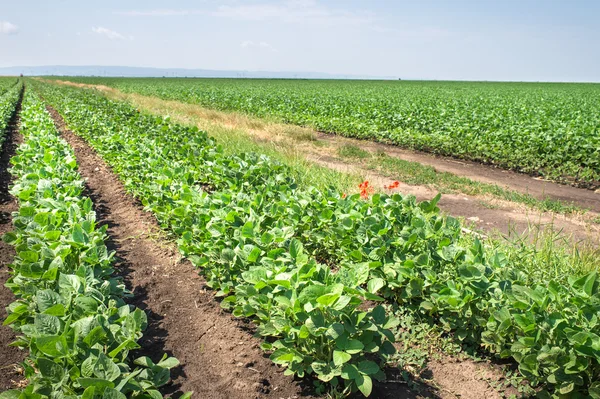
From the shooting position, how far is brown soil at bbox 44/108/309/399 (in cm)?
308

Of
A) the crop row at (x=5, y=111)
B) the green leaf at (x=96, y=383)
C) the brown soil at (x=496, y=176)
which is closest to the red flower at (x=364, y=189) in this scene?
the brown soil at (x=496, y=176)

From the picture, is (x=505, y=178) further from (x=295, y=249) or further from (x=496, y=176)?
(x=295, y=249)

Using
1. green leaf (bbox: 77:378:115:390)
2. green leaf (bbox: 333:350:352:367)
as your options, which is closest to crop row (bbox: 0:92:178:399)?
green leaf (bbox: 77:378:115:390)

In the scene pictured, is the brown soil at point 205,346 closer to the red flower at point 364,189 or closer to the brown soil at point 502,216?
the red flower at point 364,189

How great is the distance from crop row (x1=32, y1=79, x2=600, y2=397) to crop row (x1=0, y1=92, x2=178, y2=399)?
0.80 m

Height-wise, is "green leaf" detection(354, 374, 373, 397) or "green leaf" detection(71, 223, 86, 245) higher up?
"green leaf" detection(71, 223, 86, 245)

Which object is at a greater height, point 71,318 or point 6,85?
point 6,85

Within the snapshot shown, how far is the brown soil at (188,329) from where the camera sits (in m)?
3.08

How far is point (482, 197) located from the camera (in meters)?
8.38

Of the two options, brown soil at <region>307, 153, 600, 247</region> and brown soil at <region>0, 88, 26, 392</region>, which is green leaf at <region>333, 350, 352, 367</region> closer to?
brown soil at <region>0, 88, 26, 392</region>

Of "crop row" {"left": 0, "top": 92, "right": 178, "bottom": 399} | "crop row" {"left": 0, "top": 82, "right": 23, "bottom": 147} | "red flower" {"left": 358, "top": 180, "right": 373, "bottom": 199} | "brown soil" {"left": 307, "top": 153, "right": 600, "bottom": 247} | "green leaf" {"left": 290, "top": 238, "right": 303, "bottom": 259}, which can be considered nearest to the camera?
"crop row" {"left": 0, "top": 92, "right": 178, "bottom": 399}

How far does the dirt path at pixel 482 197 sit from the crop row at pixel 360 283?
1326 millimetres

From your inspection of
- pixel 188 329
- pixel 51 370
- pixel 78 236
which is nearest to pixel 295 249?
pixel 188 329

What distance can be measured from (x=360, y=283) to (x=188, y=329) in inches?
60.8
